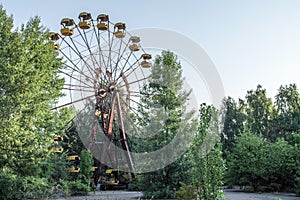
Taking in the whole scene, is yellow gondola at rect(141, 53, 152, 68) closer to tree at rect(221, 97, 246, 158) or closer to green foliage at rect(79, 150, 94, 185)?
green foliage at rect(79, 150, 94, 185)

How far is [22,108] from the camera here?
9562 mm

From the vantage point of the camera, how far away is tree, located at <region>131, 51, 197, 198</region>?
1032 centimetres

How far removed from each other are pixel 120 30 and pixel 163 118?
420 centimetres

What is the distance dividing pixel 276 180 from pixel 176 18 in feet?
25.8

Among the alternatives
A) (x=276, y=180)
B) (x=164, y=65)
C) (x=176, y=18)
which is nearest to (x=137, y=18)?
(x=176, y=18)

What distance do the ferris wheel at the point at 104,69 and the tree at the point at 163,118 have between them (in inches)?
28.8

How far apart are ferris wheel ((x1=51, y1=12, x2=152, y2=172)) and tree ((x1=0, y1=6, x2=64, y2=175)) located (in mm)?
1955

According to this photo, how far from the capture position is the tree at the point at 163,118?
1032cm

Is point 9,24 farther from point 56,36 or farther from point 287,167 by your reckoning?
point 287,167

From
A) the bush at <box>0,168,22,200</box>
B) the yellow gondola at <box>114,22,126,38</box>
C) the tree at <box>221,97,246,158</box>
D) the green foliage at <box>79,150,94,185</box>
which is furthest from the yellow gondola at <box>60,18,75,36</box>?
the tree at <box>221,97,246,158</box>

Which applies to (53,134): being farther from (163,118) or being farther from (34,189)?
(163,118)

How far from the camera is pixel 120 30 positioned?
42.9 ft

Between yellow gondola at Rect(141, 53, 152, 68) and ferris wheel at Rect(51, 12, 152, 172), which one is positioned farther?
yellow gondola at Rect(141, 53, 152, 68)

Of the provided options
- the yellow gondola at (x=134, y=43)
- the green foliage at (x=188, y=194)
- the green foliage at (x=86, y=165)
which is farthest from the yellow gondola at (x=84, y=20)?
the green foliage at (x=188, y=194)
